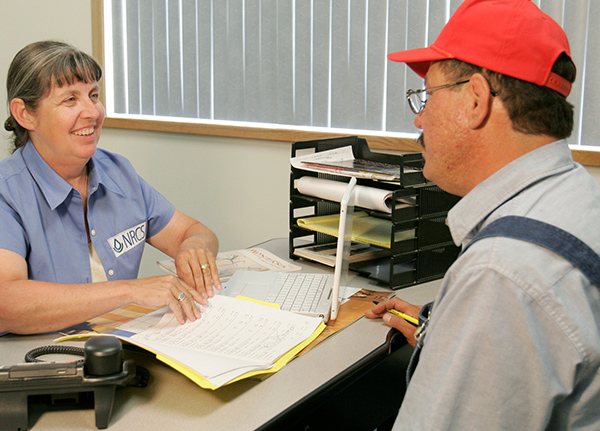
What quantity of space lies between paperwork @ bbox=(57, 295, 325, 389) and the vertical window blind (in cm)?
127

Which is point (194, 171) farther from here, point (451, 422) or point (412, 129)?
point (451, 422)

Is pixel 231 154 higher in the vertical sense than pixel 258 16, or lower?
Result: lower

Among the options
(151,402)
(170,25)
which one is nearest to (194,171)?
(170,25)

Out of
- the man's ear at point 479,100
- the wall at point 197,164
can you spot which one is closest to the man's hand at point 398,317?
the man's ear at point 479,100

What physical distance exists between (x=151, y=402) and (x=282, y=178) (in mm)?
1661

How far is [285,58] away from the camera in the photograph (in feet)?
7.92

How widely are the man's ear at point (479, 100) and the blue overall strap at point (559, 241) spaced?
0.21 m

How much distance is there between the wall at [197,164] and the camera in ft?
8.30

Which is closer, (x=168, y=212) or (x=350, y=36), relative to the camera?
(x=168, y=212)

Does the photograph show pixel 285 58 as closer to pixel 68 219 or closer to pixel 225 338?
pixel 68 219

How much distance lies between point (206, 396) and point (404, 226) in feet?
2.52

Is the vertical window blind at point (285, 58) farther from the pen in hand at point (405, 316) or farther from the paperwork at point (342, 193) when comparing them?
the pen in hand at point (405, 316)

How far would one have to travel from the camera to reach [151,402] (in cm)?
90

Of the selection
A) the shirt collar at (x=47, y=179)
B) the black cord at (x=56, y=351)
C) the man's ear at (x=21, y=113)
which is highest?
the man's ear at (x=21, y=113)
